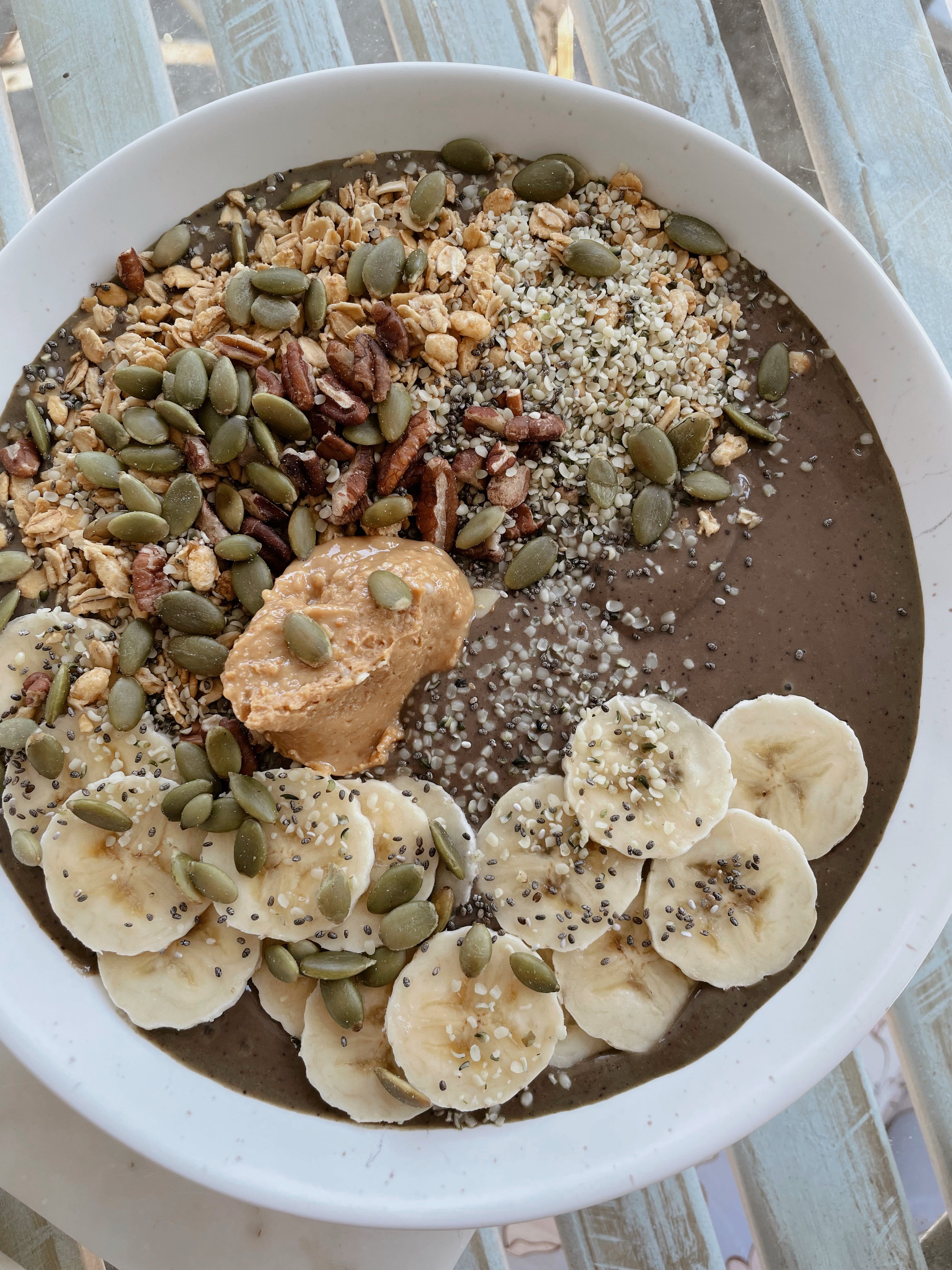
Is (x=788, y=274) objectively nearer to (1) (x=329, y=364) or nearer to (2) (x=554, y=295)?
(2) (x=554, y=295)

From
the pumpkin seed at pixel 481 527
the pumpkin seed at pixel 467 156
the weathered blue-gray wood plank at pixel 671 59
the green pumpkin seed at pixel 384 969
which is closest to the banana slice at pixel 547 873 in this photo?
the green pumpkin seed at pixel 384 969

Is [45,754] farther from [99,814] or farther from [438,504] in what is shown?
[438,504]

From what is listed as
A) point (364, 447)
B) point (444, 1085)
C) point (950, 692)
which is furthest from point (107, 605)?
point (950, 692)

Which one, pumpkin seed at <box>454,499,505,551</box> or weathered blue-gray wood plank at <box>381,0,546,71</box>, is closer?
pumpkin seed at <box>454,499,505,551</box>

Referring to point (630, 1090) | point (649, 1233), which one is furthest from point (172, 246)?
point (649, 1233)

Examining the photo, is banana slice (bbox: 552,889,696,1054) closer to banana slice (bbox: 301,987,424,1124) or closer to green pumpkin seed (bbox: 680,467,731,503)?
banana slice (bbox: 301,987,424,1124)

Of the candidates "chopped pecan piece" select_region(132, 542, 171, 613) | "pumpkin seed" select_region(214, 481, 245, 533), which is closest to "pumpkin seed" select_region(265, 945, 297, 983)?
"chopped pecan piece" select_region(132, 542, 171, 613)
